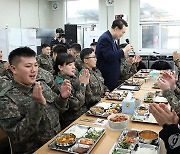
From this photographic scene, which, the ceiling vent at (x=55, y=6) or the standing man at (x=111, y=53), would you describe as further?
the ceiling vent at (x=55, y=6)

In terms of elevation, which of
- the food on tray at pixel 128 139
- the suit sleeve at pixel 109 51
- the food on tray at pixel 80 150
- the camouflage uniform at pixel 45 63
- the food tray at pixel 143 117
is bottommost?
the food on tray at pixel 80 150

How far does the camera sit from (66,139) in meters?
1.49

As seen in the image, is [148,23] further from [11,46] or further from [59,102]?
[59,102]

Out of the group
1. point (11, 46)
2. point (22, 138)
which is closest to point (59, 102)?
point (22, 138)

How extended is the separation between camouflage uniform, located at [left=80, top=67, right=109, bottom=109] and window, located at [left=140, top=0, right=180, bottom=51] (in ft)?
16.7

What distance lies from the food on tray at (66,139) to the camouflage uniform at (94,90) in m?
1.06

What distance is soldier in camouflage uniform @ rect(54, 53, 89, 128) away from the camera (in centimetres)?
222

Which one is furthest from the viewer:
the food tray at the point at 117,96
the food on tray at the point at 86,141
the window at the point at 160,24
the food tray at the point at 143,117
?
the window at the point at 160,24

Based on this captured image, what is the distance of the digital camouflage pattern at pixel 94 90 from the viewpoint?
2.59 m

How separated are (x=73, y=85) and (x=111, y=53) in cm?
109

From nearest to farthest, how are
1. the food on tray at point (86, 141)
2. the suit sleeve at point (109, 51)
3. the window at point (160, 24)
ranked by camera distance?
→ 1. the food on tray at point (86, 141)
2. the suit sleeve at point (109, 51)
3. the window at point (160, 24)

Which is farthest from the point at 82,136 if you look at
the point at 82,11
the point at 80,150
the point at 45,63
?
the point at 82,11

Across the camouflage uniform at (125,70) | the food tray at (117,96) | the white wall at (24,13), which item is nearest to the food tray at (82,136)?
the food tray at (117,96)

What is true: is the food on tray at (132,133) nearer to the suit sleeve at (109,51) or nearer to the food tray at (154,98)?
the food tray at (154,98)
